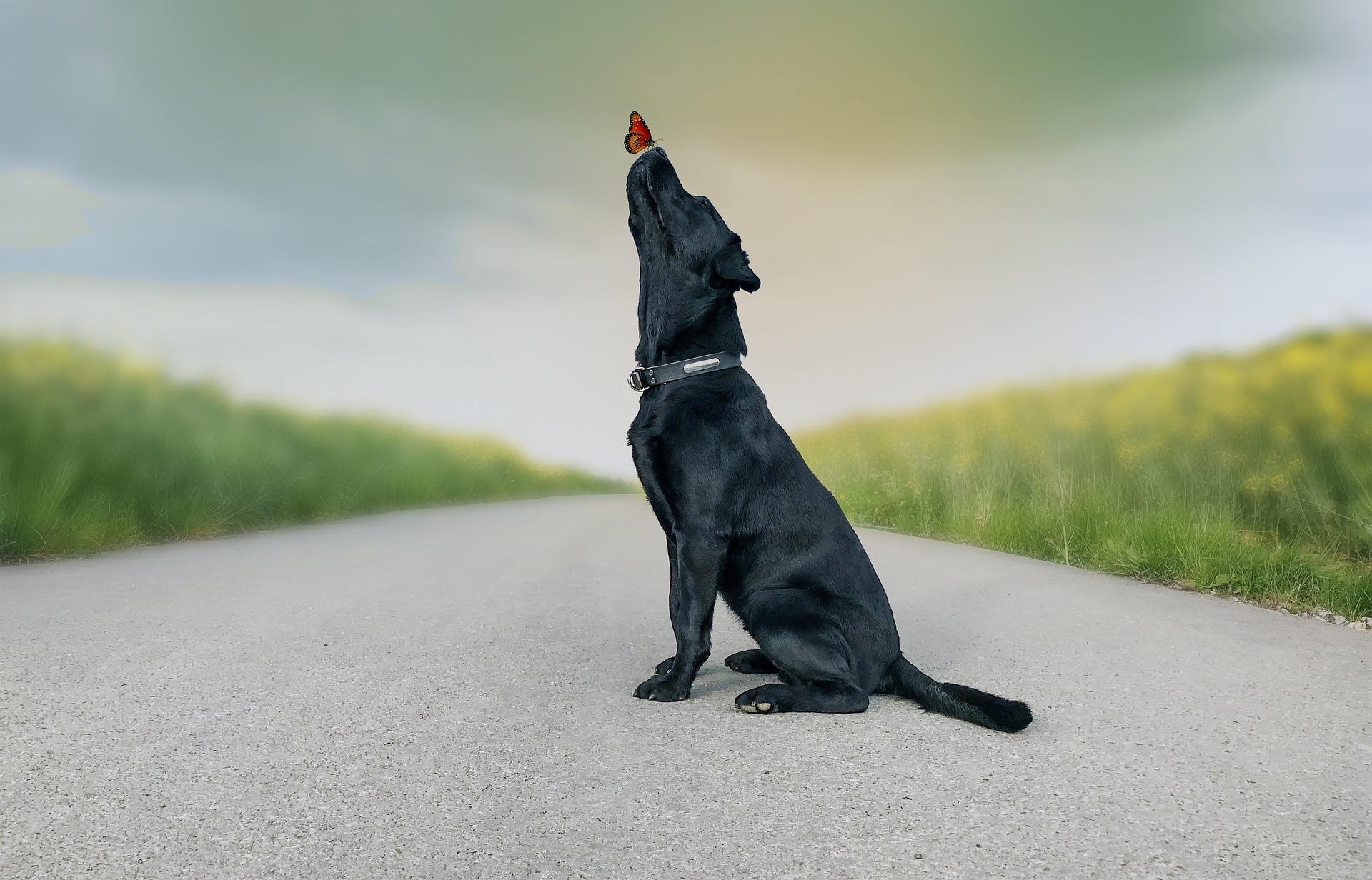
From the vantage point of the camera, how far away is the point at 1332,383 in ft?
20.9

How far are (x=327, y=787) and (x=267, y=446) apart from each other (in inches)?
297

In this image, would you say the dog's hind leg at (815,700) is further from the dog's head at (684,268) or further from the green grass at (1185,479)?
the green grass at (1185,479)

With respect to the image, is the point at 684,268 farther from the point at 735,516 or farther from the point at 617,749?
the point at 617,749

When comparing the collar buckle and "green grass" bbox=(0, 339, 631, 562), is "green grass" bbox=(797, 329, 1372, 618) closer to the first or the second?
the collar buckle

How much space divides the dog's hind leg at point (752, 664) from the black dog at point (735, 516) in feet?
1.16

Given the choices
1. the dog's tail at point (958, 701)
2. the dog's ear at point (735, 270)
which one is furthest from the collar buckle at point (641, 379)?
the dog's tail at point (958, 701)

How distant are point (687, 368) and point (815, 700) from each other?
1.22 metres

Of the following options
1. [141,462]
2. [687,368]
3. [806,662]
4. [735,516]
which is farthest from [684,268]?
[141,462]

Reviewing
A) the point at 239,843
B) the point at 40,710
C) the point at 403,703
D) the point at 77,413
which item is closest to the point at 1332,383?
the point at 403,703

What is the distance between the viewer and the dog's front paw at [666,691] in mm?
2959

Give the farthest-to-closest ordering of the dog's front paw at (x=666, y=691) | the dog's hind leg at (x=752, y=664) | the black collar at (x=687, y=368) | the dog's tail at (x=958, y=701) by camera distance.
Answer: the dog's hind leg at (x=752, y=664)
the black collar at (x=687, y=368)
the dog's front paw at (x=666, y=691)
the dog's tail at (x=958, y=701)

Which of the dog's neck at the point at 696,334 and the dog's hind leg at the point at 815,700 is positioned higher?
the dog's neck at the point at 696,334

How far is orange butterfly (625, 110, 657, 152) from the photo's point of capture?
3268 millimetres

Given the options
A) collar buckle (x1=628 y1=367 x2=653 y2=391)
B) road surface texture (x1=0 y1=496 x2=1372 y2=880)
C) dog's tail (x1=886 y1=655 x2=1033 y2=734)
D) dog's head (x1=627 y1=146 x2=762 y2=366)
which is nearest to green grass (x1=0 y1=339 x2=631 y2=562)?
road surface texture (x1=0 y1=496 x2=1372 y2=880)
